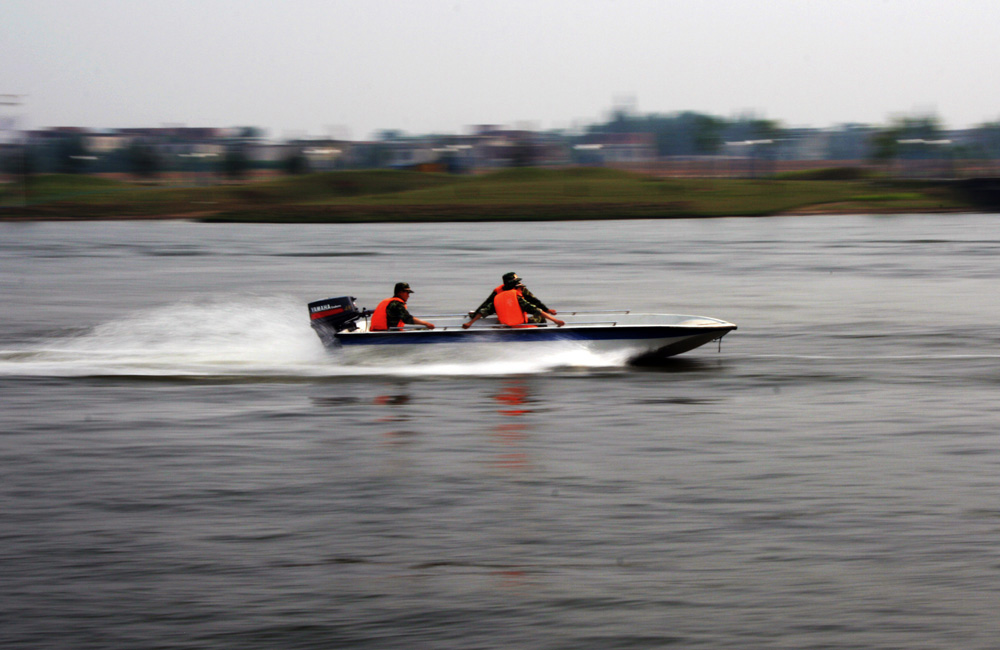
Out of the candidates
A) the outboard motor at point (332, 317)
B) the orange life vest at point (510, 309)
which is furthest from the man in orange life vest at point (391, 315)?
the orange life vest at point (510, 309)

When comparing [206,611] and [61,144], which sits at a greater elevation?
[61,144]

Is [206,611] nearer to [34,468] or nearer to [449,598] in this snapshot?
[449,598]

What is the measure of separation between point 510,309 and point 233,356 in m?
5.74

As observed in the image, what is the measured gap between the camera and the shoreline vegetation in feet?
351

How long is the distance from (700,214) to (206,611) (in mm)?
98329

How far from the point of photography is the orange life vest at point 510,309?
17703 millimetres

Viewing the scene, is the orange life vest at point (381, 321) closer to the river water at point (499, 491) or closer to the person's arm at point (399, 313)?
the person's arm at point (399, 313)

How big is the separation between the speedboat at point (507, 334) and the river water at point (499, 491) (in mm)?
449

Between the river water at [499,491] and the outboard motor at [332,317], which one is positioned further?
the outboard motor at [332,317]

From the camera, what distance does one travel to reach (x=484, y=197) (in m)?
119

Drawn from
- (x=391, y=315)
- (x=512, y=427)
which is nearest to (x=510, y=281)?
(x=391, y=315)

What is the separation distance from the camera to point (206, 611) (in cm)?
843

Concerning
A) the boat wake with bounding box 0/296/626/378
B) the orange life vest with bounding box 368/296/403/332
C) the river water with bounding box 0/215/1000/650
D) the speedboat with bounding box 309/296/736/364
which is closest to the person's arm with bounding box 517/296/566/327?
the speedboat with bounding box 309/296/736/364

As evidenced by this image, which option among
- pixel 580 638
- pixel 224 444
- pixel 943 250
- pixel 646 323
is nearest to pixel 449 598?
pixel 580 638
